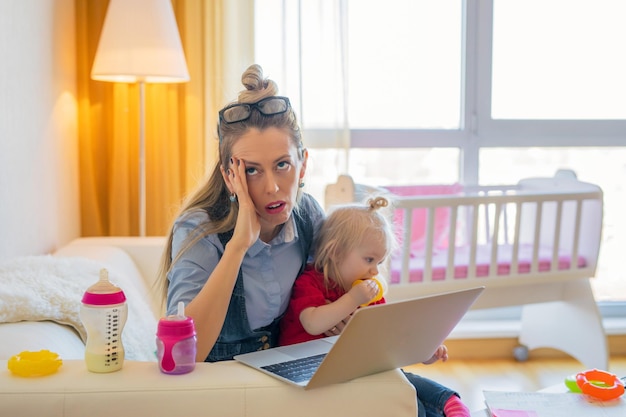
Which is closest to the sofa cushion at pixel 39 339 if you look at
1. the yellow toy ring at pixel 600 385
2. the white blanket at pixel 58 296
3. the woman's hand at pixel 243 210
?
the white blanket at pixel 58 296

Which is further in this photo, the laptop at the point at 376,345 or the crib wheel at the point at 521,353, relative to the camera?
the crib wheel at the point at 521,353

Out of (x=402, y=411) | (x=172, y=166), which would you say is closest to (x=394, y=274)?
(x=172, y=166)

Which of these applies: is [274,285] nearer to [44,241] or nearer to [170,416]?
[170,416]

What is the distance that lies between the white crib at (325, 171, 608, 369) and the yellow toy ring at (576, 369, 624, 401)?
89 centimetres

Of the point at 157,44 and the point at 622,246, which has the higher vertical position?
the point at 157,44

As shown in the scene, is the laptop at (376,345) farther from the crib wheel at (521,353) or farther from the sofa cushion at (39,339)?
the crib wheel at (521,353)

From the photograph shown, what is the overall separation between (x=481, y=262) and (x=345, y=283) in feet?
4.15

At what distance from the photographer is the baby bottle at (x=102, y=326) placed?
1.10m

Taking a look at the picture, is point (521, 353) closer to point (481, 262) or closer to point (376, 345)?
point (481, 262)

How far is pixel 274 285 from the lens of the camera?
1544mm

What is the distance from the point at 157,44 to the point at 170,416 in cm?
192

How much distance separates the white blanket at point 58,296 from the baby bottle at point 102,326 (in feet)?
1.44

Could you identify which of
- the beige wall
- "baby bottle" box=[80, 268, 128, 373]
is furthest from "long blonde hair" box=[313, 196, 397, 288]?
the beige wall

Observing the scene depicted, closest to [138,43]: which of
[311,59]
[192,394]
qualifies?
[311,59]
